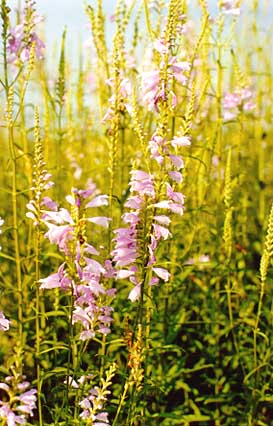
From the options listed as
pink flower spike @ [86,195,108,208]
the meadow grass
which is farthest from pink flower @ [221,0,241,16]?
pink flower spike @ [86,195,108,208]

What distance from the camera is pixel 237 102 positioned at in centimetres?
475

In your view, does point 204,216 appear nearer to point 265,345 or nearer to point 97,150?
point 265,345

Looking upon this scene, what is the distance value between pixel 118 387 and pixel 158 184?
1.69 meters

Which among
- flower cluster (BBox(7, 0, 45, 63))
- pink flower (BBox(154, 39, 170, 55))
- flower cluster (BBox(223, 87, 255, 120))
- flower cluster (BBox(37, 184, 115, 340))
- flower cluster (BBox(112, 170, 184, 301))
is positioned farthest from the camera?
flower cluster (BBox(223, 87, 255, 120))

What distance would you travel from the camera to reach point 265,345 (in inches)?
139

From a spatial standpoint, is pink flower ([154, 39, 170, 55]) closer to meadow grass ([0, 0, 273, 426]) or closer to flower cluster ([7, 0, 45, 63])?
meadow grass ([0, 0, 273, 426])

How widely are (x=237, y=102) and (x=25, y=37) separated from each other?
186cm

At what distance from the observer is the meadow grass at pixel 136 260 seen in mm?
2227

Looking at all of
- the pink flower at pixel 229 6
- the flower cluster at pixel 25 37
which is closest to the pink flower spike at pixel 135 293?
the flower cluster at pixel 25 37

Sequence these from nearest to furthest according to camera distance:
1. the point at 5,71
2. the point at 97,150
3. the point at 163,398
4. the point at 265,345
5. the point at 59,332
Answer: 1. the point at 5,71
2. the point at 265,345
3. the point at 163,398
4. the point at 59,332
5. the point at 97,150

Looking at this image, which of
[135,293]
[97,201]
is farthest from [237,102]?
[97,201]

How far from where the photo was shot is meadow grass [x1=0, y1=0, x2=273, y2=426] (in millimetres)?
2227

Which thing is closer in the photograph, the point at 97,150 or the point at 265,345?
the point at 265,345

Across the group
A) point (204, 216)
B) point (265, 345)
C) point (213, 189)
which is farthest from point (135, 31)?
point (265, 345)
